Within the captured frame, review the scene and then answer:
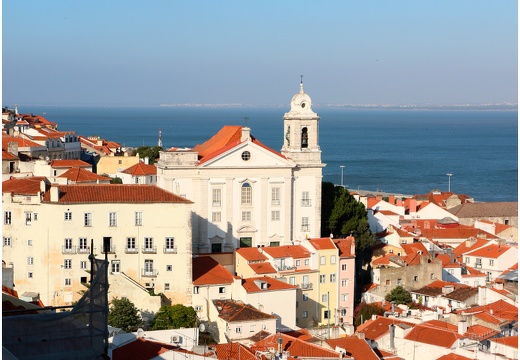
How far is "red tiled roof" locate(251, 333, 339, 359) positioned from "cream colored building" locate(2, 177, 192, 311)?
4840 millimetres

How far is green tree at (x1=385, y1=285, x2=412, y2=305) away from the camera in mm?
26953

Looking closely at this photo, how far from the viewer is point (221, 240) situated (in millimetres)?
29734

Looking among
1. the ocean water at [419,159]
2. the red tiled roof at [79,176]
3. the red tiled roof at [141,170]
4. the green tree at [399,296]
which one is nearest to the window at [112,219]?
the green tree at [399,296]

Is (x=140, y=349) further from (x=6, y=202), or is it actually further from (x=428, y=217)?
(x=428, y=217)

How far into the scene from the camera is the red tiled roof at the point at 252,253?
27031 mm

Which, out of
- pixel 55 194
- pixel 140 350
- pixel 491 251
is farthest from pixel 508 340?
pixel 491 251

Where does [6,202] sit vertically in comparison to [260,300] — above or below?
above

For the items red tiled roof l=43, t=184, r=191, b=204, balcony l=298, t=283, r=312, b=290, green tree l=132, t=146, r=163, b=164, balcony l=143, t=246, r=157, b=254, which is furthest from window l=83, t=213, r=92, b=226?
green tree l=132, t=146, r=163, b=164

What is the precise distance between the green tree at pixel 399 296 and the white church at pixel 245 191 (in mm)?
4119

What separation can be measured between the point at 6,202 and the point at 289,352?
9.62 meters

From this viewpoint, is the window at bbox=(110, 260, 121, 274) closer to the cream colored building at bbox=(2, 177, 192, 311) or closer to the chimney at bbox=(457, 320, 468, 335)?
the cream colored building at bbox=(2, 177, 192, 311)

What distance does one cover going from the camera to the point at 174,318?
2305 cm

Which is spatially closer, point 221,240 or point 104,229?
point 104,229

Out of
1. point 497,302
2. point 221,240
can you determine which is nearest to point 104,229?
point 221,240
